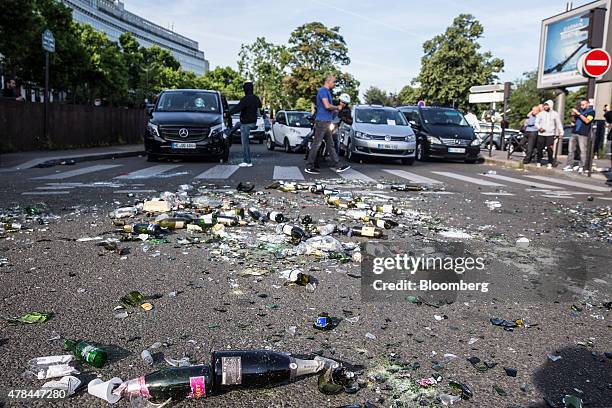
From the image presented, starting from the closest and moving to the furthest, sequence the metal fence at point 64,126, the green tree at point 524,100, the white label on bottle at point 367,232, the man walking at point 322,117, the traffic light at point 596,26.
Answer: the white label on bottle at point 367,232
the man walking at point 322,117
the traffic light at point 596,26
the metal fence at point 64,126
the green tree at point 524,100

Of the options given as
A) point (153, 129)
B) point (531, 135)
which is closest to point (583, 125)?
point (531, 135)

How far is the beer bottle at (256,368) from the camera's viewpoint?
227 cm

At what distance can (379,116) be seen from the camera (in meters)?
16.7

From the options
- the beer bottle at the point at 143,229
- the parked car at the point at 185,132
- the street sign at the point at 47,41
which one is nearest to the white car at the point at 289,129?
the parked car at the point at 185,132

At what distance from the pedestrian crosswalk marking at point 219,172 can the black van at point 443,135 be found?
24.2ft

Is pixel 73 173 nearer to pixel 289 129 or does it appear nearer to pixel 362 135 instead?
pixel 362 135

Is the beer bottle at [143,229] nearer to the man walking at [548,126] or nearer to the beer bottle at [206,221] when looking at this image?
the beer bottle at [206,221]

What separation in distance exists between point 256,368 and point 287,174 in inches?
359

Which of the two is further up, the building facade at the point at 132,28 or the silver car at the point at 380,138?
the building facade at the point at 132,28

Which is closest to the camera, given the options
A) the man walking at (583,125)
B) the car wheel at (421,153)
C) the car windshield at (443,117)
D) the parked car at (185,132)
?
the parked car at (185,132)

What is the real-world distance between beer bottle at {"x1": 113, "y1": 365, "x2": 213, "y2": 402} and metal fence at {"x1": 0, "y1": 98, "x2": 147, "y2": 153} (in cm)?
1521

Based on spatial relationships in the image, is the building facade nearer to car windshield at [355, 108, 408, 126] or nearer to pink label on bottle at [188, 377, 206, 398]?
car windshield at [355, 108, 408, 126]

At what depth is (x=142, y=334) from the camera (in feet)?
9.27

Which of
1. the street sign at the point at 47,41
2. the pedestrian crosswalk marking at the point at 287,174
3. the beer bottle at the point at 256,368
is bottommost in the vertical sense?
the beer bottle at the point at 256,368
